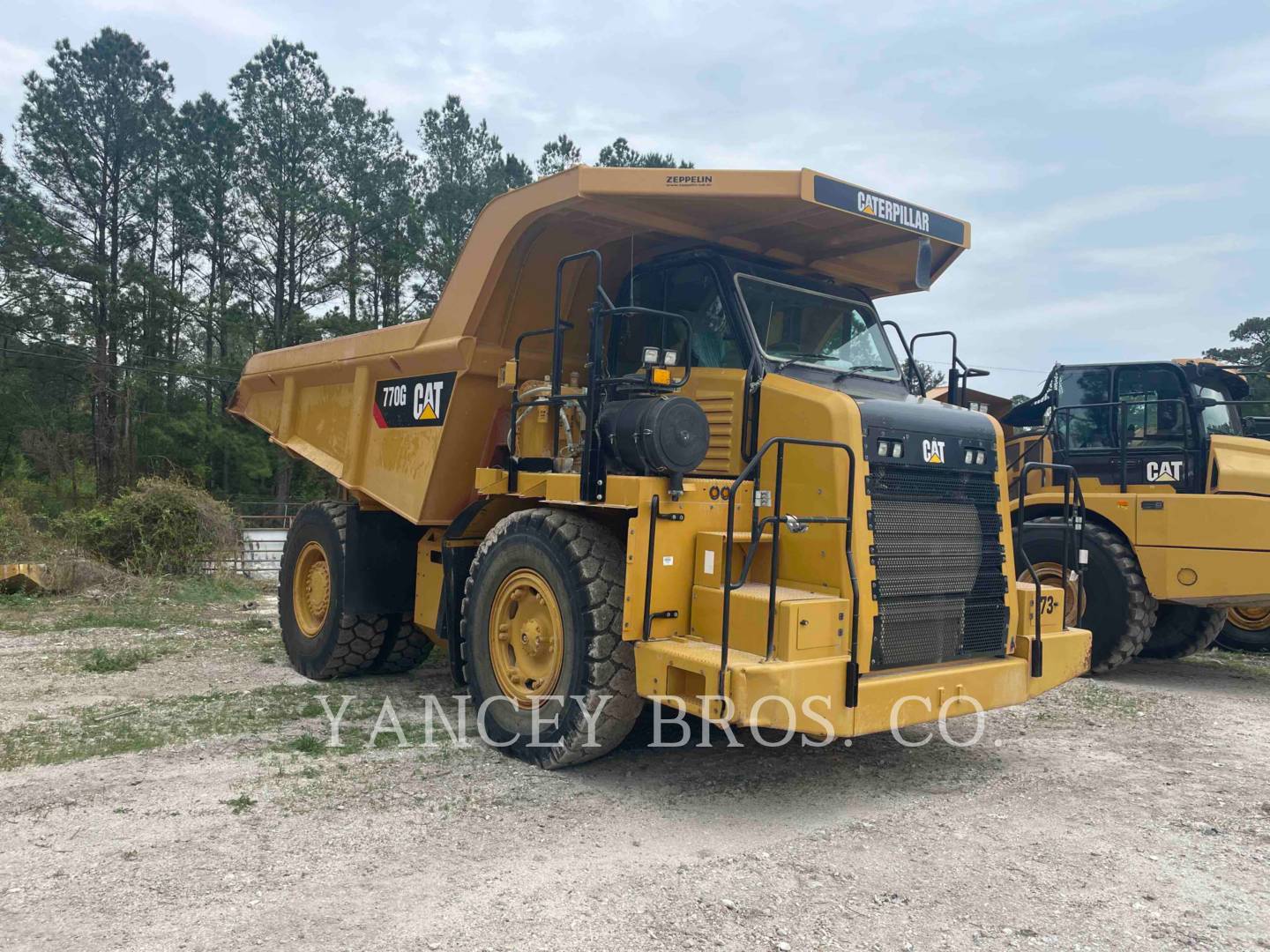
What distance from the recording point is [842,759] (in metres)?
5.64

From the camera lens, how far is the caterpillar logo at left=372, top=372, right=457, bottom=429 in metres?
6.61


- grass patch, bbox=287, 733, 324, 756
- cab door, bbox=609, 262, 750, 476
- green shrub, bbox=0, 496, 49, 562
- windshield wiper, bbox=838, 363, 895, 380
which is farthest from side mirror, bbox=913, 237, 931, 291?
green shrub, bbox=0, 496, 49, 562

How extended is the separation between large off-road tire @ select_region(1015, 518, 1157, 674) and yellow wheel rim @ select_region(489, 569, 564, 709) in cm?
452

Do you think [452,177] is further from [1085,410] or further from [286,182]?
[1085,410]

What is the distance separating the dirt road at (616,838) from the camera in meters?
3.51

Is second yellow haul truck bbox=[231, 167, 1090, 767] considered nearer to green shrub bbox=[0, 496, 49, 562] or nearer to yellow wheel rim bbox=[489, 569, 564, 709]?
yellow wheel rim bbox=[489, 569, 564, 709]

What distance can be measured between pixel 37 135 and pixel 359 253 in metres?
10.1

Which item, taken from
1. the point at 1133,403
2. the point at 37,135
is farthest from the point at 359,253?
the point at 1133,403

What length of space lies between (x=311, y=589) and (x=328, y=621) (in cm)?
67

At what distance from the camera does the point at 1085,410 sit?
9328 mm

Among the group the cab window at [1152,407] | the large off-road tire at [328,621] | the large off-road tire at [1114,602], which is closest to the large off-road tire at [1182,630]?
the large off-road tire at [1114,602]

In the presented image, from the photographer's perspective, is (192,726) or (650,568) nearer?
(650,568)

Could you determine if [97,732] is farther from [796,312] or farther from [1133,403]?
[1133,403]

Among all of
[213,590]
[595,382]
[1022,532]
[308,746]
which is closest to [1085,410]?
[1022,532]
